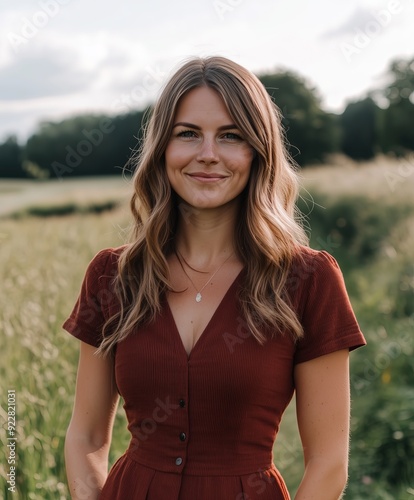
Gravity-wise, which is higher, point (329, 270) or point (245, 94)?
point (245, 94)

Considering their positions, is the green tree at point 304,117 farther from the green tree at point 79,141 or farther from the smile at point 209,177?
the smile at point 209,177

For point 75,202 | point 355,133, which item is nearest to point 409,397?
point 75,202

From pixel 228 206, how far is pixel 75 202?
893cm

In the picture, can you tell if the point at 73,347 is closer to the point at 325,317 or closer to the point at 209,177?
the point at 209,177

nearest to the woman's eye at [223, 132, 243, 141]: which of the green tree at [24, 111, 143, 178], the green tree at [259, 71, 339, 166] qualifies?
the green tree at [24, 111, 143, 178]

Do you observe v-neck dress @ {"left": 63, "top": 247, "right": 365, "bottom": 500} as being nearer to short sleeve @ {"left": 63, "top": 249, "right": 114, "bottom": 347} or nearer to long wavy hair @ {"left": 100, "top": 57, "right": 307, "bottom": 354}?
long wavy hair @ {"left": 100, "top": 57, "right": 307, "bottom": 354}

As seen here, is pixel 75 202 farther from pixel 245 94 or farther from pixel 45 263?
pixel 245 94

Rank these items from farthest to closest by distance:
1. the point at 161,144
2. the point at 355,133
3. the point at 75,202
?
the point at 355,133
the point at 75,202
the point at 161,144

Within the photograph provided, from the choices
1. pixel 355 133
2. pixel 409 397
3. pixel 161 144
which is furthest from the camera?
pixel 355 133

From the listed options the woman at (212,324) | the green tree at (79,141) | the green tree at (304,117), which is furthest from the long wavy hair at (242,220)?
the green tree at (304,117)

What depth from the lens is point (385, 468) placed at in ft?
15.1

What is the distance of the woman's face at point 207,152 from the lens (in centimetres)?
211

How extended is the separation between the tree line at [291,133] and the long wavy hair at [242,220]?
61 centimetres

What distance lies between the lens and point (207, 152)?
209 cm
